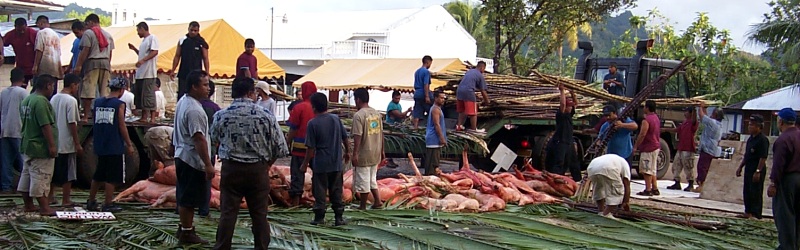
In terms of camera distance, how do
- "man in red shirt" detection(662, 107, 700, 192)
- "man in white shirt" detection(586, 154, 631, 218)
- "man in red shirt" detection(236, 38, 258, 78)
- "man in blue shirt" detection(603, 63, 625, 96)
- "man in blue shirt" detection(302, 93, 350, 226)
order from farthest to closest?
"man in blue shirt" detection(603, 63, 625, 96)
"man in red shirt" detection(662, 107, 700, 192)
"man in red shirt" detection(236, 38, 258, 78)
"man in white shirt" detection(586, 154, 631, 218)
"man in blue shirt" detection(302, 93, 350, 226)

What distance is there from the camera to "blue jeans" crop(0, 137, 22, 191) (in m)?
10.7

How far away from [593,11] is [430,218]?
55.7 ft

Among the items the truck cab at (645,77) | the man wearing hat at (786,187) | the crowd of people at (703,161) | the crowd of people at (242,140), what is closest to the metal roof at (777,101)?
the truck cab at (645,77)

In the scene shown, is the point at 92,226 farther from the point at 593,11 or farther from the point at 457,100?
the point at 593,11

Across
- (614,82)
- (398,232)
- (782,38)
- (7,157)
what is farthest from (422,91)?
(782,38)

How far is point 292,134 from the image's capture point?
33.9ft

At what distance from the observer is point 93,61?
491 inches

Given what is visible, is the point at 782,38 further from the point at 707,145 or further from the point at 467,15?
the point at 467,15

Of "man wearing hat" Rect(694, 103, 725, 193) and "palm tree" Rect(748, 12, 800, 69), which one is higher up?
"palm tree" Rect(748, 12, 800, 69)

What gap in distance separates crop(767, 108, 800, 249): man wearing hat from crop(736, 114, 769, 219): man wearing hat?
175 cm

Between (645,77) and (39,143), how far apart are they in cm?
1190

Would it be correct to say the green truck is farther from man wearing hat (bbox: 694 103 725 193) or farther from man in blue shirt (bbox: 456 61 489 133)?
man wearing hat (bbox: 694 103 725 193)

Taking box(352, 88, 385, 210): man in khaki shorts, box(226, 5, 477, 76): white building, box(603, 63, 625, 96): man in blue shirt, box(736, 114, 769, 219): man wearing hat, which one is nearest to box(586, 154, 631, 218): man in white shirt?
box(736, 114, 769, 219): man wearing hat

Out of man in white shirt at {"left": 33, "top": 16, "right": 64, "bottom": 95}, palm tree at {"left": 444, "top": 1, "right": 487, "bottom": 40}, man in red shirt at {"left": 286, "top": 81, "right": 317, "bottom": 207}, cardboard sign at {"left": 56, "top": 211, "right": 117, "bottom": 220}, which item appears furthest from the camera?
palm tree at {"left": 444, "top": 1, "right": 487, "bottom": 40}
